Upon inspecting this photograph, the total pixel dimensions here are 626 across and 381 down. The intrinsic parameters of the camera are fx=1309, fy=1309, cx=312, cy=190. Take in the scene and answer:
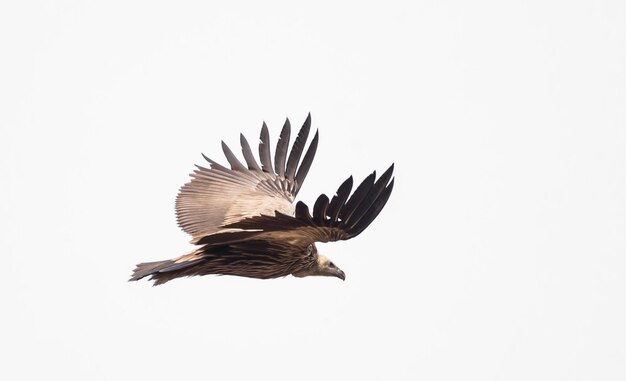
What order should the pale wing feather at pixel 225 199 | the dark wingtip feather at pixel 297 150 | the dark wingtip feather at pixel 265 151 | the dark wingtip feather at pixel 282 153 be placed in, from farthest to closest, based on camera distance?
1. the dark wingtip feather at pixel 265 151
2. the dark wingtip feather at pixel 282 153
3. the dark wingtip feather at pixel 297 150
4. the pale wing feather at pixel 225 199

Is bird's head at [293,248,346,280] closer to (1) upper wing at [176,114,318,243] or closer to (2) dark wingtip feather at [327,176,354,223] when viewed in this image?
(1) upper wing at [176,114,318,243]

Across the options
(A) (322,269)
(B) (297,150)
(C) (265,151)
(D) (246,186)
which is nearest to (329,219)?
(A) (322,269)

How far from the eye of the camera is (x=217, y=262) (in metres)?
14.6

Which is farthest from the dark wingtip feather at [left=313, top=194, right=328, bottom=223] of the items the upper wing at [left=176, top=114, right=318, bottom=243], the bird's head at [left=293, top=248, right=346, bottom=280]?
the upper wing at [left=176, top=114, right=318, bottom=243]

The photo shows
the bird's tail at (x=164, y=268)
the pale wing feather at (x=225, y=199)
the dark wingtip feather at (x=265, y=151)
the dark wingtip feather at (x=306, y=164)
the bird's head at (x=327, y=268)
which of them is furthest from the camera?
the dark wingtip feather at (x=265, y=151)

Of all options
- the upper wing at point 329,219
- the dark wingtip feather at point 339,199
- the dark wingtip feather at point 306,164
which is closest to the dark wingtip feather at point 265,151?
the dark wingtip feather at point 306,164

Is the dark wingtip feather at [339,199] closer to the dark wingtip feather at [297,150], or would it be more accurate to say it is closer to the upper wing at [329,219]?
the upper wing at [329,219]

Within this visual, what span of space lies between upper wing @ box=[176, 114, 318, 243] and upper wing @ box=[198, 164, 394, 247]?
2060 mm

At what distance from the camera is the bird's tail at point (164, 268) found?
1420cm

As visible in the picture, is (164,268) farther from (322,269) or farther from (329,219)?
(322,269)

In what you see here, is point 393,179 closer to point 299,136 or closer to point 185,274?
point 185,274

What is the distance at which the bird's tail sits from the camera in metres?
14.2

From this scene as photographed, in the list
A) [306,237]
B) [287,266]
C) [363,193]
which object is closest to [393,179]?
[363,193]

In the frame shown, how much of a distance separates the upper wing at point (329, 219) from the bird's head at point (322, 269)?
4.74ft
